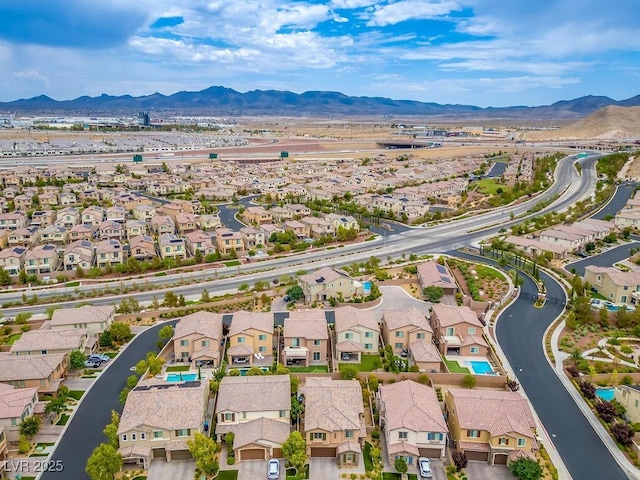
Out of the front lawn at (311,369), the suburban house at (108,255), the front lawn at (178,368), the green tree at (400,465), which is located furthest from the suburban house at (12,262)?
the green tree at (400,465)

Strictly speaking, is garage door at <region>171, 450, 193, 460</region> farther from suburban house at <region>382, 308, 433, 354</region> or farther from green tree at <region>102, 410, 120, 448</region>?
suburban house at <region>382, 308, 433, 354</region>

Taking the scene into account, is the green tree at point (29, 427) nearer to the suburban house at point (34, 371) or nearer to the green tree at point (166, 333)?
the suburban house at point (34, 371)

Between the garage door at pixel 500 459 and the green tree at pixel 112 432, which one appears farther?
the garage door at pixel 500 459

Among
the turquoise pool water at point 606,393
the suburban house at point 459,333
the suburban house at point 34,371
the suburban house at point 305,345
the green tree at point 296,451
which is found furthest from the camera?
the suburban house at point 459,333

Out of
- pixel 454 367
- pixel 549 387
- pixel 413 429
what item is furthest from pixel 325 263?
pixel 413 429

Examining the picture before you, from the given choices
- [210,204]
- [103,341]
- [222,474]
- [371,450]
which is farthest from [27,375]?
[210,204]

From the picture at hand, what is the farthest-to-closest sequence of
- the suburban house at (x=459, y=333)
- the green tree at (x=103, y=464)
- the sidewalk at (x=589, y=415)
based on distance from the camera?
1. the suburban house at (x=459, y=333)
2. the sidewalk at (x=589, y=415)
3. the green tree at (x=103, y=464)

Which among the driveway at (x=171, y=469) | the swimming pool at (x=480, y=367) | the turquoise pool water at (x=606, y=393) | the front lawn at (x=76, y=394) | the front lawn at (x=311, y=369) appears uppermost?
the turquoise pool water at (x=606, y=393)

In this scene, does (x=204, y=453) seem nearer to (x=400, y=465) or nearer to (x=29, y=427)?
(x=400, y=465)
